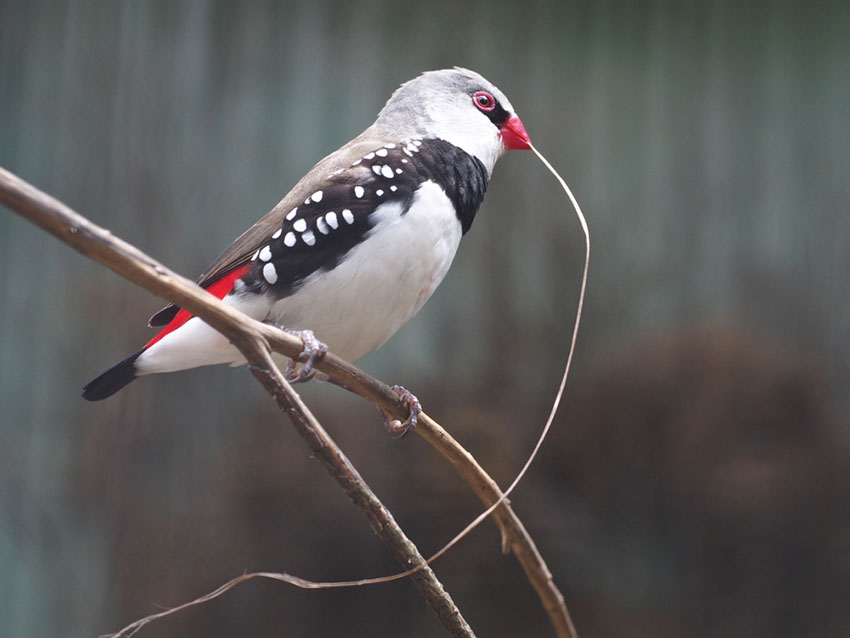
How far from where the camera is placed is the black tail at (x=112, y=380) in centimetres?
102

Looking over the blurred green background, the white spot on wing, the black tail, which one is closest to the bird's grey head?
the white spot on wing

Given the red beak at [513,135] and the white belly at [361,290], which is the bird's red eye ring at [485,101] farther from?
the white belly at [361,290]

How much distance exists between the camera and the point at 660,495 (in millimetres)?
1874

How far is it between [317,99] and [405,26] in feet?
0.92

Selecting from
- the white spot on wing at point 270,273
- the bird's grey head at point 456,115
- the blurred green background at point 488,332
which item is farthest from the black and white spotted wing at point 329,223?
the blurred green background at point 488,332

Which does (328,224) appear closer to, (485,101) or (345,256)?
(345,256)

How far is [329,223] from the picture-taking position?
1002 millimetres

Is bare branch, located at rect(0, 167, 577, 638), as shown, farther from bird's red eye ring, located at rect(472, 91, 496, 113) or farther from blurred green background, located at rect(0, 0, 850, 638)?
blurred green background, located at rect(0, 0, 850, 638)

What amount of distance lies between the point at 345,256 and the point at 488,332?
Answer: 0.98 m

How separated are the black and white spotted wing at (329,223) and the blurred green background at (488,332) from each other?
0.91 m

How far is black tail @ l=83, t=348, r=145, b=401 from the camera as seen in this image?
1016mm

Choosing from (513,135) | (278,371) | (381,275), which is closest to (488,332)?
(513,135)

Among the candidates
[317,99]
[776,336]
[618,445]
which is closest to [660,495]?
[618,445]

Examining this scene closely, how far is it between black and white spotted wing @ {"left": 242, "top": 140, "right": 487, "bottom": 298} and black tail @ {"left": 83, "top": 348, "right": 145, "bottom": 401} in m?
0.18
